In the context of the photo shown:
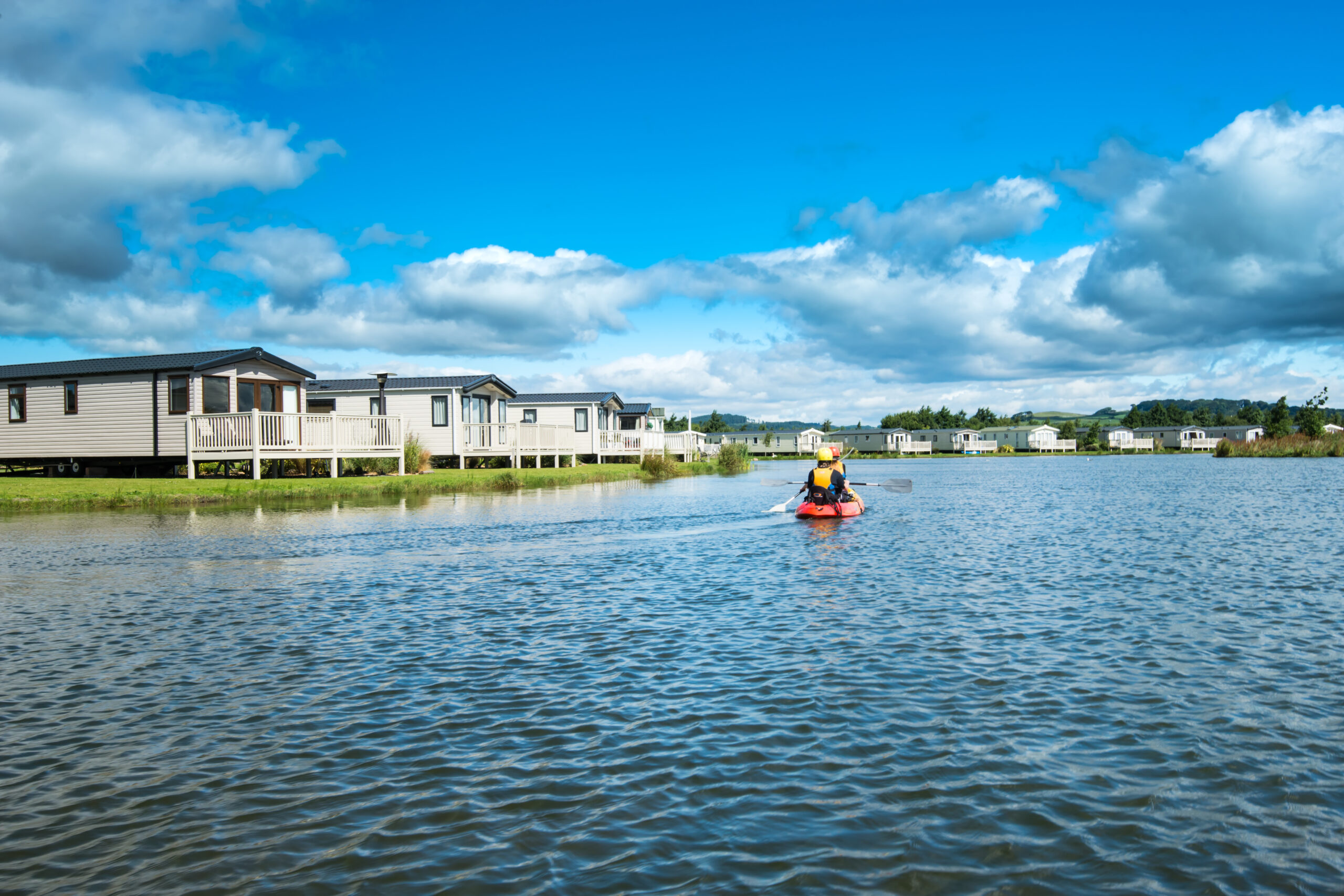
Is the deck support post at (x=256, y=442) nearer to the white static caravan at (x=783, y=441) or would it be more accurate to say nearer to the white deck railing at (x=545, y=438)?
the white deck railing at (x=545, y=438)

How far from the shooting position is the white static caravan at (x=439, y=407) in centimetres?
4275

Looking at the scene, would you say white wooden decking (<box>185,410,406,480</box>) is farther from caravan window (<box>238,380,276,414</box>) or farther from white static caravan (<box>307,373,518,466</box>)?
white static caravan (<box>307,373,518,466</box>)

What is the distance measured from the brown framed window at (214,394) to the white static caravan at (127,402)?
36 mm

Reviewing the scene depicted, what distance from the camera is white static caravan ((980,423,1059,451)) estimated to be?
140 meters

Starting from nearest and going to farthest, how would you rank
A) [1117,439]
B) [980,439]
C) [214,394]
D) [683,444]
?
[214,394], [683,444], [980,439], [1117,439]

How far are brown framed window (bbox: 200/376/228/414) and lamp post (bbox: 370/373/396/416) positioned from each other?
6.20 metres

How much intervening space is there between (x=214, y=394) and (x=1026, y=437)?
12891 centimetres


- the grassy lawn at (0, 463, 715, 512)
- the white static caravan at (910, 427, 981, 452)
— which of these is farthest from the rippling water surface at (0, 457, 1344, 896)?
the white static caravan at (910, 427, 981, 452)

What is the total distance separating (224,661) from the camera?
8.84 meters

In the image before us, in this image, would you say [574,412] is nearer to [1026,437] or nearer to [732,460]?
[732,460]

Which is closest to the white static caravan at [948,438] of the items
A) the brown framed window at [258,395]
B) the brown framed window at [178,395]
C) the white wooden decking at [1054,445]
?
the white wooden decking at [1054,445]

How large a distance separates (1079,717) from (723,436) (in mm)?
105353

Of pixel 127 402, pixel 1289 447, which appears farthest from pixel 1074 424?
pixel 127 402

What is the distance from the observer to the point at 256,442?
99.2 ft
